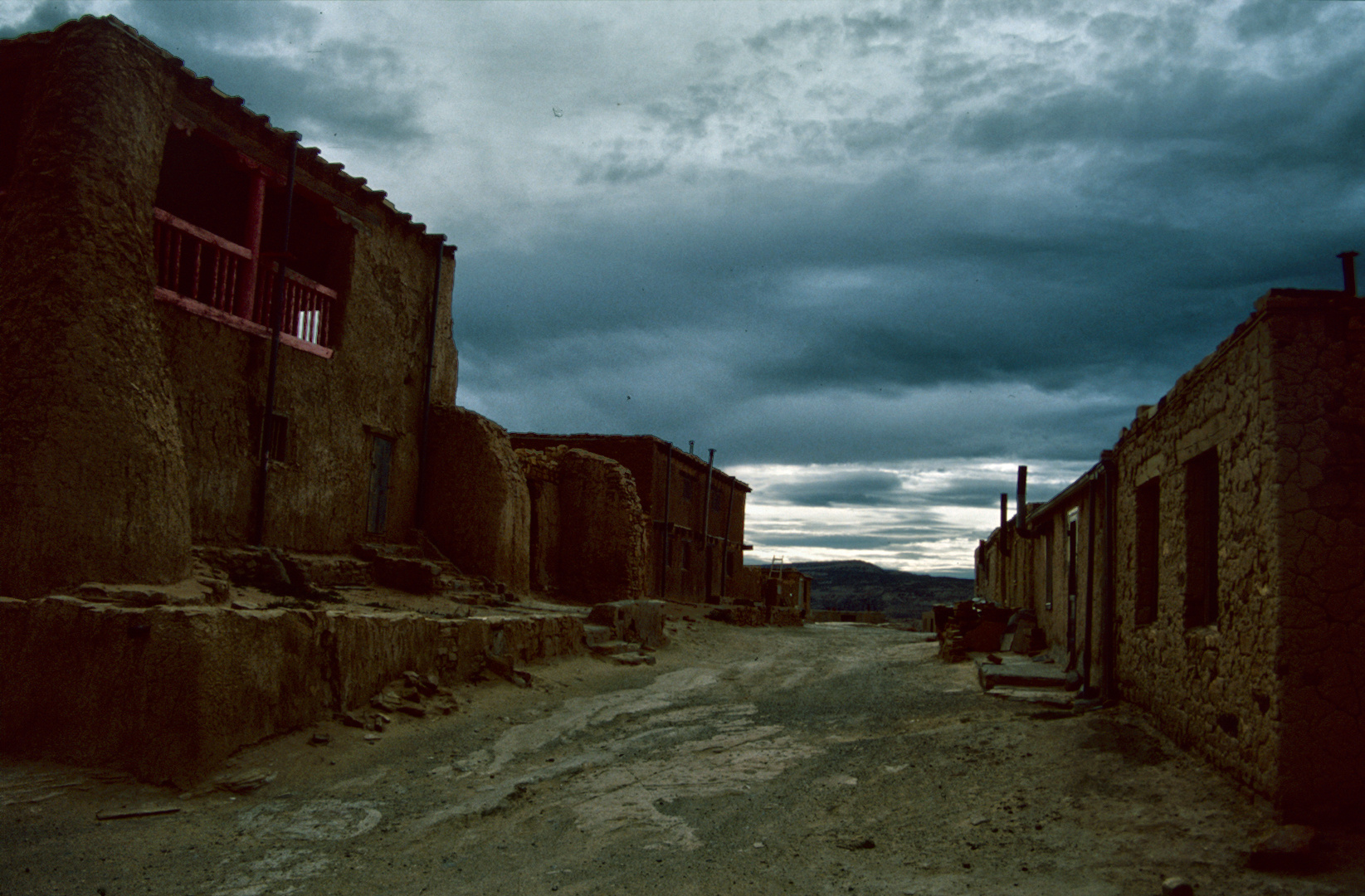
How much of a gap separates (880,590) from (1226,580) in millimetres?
67781

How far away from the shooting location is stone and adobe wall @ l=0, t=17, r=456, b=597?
8406mm

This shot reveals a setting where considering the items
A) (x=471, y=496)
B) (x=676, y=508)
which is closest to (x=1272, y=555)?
(x=471, y=496)

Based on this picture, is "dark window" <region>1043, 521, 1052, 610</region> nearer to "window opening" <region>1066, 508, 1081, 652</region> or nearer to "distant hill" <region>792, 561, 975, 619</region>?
"window opening" <region>1066, 508, 1081, 652</region>

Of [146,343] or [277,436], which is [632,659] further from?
[146,343]

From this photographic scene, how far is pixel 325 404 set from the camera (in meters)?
13.2

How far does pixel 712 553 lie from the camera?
113 feet

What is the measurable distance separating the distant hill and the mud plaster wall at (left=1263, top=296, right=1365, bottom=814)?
55.3 m

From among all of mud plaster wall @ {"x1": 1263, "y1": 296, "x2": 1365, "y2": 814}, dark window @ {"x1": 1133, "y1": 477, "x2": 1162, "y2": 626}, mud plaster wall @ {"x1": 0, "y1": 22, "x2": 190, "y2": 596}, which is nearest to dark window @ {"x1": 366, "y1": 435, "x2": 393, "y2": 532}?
mud plaster wall @ {"x1": 0, "y1": 22, "x2": 190, "y2": 596}

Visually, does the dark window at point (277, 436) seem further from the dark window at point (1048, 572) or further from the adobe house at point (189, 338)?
the dark window at point (1048, 572)

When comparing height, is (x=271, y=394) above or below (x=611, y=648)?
above

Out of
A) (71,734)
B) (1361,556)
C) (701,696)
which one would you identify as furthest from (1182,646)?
(71,734)

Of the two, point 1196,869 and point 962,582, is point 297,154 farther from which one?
point 962,582

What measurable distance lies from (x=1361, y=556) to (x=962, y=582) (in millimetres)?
73132

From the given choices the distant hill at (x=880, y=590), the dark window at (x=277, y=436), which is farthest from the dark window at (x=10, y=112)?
the distant hill at (x=880, y=590)
